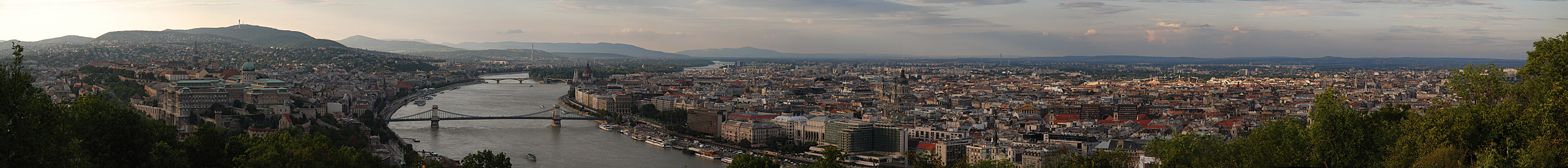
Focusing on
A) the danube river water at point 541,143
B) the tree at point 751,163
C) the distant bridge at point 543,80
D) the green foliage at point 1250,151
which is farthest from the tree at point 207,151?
the distant bridge at point 543,80

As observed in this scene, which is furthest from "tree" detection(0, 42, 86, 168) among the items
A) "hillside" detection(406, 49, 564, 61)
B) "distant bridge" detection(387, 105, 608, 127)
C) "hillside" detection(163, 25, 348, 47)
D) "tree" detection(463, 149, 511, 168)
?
"hillside" detection(406, 49, 564, 61)

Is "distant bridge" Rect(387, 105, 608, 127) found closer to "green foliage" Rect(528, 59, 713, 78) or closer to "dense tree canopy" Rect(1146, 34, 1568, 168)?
"dense tree canopy" Rect(1146, 34, 1568, 168)

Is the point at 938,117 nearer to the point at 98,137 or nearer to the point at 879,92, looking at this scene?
the point at 879,92

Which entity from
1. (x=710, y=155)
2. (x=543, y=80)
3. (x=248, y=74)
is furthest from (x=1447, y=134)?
(x=543, y=80)

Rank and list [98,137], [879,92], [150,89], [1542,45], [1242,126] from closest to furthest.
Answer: [1542,45]
[98,137]
[1242,126]
[150,89]
[879,92]

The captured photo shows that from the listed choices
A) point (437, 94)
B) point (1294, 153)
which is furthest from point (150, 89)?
point (1294, 153)

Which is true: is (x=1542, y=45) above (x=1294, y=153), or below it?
above

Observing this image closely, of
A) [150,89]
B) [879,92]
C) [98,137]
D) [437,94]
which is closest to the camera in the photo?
[98,137]

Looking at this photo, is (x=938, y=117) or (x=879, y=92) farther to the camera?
(x=879, y=92)
